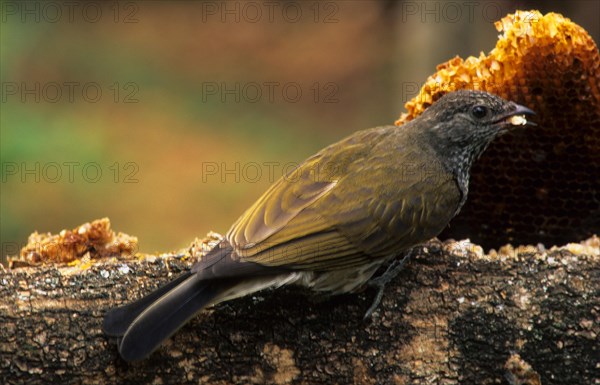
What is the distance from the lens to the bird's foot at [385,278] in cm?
321

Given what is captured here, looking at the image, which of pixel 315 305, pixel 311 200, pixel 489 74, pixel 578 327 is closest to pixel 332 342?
pixel 315 305

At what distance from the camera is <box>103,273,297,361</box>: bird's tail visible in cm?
292

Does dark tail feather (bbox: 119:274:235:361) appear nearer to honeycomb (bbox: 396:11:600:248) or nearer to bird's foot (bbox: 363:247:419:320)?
bird's foot (bbox: 363:247:419:320)

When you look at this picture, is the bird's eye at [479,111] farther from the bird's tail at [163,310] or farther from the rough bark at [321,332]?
the bird's tail at [163,310]

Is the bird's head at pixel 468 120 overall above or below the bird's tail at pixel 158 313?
above

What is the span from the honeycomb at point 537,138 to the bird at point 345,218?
18cm

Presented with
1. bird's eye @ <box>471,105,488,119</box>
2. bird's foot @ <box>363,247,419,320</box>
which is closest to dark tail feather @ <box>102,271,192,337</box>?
bird's foot @ <box>363,247,419,320</box>

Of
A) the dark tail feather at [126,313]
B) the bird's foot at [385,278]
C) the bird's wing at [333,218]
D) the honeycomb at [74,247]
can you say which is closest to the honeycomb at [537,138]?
the bird's wing at [333,218]

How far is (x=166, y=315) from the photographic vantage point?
296cm

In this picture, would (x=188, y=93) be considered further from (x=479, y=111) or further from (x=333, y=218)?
(x=333, y=218)

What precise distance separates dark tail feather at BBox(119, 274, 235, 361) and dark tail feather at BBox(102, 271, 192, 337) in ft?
0.06

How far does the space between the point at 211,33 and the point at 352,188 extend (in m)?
6.08

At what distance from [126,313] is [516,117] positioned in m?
1.70

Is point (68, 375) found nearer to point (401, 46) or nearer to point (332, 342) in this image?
point (332, 342)
